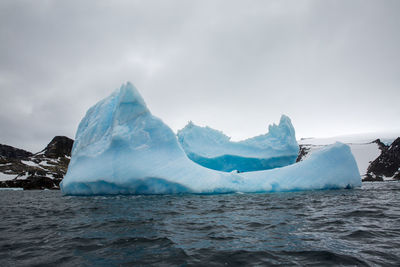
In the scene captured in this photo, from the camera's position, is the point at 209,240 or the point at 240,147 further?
the point at 240,147

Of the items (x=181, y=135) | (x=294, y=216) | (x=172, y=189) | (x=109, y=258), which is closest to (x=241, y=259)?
(x=109, y=258)

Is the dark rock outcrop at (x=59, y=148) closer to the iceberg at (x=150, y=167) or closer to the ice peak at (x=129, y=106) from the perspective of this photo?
the iceberg at (x=150, y=167)

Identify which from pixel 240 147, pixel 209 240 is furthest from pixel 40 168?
pixel 209 240

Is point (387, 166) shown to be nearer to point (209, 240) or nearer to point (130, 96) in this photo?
point (130, 96)

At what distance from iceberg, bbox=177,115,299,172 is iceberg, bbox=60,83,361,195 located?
7.08 meters

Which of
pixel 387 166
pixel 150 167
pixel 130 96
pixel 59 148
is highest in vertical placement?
pixel 59 148

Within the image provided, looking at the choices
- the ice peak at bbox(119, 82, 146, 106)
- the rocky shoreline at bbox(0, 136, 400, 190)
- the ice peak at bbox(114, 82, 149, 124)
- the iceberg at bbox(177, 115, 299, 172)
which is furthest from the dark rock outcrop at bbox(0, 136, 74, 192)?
the ice peak at bbox(119, 82, 146, 106)

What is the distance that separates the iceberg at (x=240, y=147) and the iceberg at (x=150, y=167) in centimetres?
708

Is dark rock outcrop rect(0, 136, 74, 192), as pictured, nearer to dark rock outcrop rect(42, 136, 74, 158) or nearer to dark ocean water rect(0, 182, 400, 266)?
dark rock outcrop rect(42, 136, 74, 158)

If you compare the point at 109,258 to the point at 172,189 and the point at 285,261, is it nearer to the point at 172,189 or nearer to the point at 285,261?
the point at 285,261

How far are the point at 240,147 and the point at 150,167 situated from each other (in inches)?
482

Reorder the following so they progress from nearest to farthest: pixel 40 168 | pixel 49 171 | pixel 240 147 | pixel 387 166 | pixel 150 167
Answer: pixel 150 167 → pixel 240 147 → pixel 387 166 → pixel 49 171 → pixel 40 168

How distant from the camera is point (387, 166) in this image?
4791 centimetres

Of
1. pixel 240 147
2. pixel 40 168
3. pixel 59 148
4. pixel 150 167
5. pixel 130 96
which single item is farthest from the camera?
pixel 59 148
